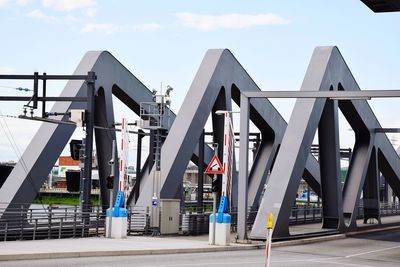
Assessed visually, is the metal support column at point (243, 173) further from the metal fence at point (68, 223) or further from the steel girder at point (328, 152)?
the metal fence at point (68, 223)

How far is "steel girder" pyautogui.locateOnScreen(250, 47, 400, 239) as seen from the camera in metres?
33.0

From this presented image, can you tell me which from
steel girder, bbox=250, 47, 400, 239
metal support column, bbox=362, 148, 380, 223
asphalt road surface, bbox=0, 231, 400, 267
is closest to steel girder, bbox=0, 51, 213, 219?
steel girder, bbox=250, 47, 400, 239

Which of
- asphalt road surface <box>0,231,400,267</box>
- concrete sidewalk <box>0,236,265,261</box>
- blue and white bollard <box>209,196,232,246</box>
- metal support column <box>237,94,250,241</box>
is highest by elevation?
metal support column <box>237,94,250,241</box>

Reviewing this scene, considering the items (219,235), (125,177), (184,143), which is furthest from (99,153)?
(219,235)

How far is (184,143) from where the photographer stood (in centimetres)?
3650

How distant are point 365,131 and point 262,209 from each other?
16.6 m

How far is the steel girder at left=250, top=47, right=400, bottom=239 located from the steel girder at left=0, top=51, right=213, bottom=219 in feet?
28.7

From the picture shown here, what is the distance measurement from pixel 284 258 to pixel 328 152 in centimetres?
1624

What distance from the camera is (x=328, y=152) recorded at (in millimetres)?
40625

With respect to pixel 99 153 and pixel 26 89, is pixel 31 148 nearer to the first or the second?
pixel 26 89

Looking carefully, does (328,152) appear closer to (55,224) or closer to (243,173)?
(243,173)

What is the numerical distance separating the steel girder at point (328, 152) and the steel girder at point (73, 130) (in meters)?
8.75

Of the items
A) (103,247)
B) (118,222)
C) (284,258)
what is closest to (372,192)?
(118,222)

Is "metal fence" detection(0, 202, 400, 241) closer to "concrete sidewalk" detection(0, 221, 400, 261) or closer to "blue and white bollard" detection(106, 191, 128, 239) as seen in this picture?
"concrete sidewalk" detection(0, 221, 400, 261)
